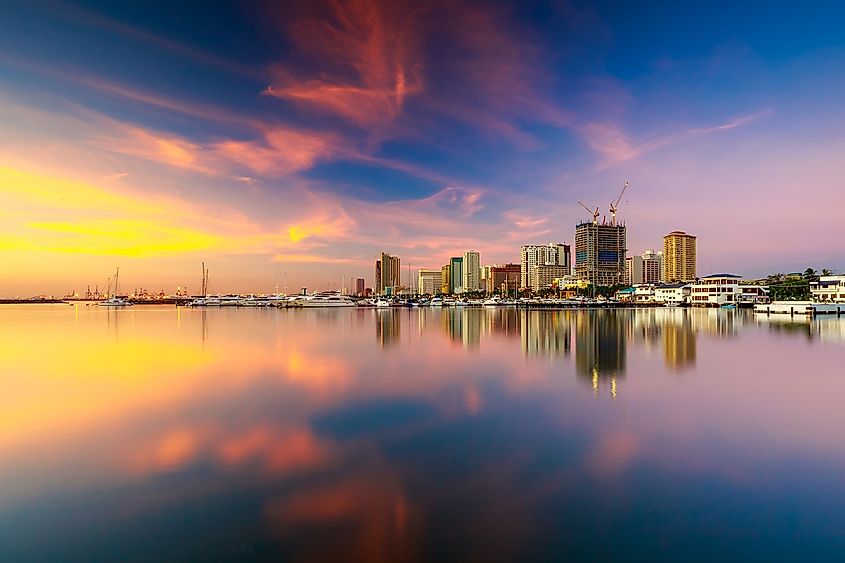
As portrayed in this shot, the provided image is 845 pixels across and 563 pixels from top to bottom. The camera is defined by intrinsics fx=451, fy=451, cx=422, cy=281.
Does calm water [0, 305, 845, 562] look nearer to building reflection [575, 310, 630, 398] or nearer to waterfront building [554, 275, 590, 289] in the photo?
building reflection [575, 310, 630, 398]

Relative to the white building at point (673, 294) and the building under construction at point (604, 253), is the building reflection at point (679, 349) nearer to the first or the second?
the white building at point (673, 294)

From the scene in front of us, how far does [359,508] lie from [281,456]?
3509 mm

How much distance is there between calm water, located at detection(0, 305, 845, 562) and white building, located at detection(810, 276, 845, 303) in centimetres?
8273

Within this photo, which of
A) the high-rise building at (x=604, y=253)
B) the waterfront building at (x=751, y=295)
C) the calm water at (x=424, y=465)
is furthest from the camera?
the high-rise building at (x=604, y=253)

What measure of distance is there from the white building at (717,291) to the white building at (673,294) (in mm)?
3818

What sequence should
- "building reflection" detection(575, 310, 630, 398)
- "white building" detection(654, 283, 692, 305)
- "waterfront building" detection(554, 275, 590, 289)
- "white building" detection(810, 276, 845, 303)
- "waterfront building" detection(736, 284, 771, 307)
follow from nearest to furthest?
1. "building reflection" detection(575, 310, 630, 398)
2. "white building" detection(810, 276, 845, 303)
3. "waterfront building" detection(736, 284, 771, 307)
4. "white building" detection(654, 283, 692, 305)
5. "waterfront building" detection(554, 275, 590, 289)

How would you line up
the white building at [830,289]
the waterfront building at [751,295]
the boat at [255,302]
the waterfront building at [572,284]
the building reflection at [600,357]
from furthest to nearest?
the waterfront building at [572,284] < the boat at [255,302] < the waterfront building at [751,295] < the white building at [830,289] < the building reflection at [600,357]

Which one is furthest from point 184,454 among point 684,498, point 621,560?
point 684,498

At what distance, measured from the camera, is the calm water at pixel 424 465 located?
6836 mm

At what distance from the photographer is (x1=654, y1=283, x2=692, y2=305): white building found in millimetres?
114787

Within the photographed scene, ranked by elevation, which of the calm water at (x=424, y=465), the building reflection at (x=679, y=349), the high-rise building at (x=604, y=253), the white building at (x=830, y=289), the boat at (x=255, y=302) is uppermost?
the high-rise building at (x=604, y=253)

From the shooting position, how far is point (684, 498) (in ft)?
Answer: 27.0

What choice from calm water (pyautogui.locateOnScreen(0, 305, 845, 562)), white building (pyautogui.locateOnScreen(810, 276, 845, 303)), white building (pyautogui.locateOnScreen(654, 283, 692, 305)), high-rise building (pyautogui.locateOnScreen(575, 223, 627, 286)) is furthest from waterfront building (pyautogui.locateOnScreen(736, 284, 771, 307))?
calm water (pyautogui.locateOnScreen(0, 305, 845, 562))

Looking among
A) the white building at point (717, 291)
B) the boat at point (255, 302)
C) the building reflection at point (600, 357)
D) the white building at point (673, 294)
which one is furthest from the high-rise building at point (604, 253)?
the building reflection at point (600, 357)
